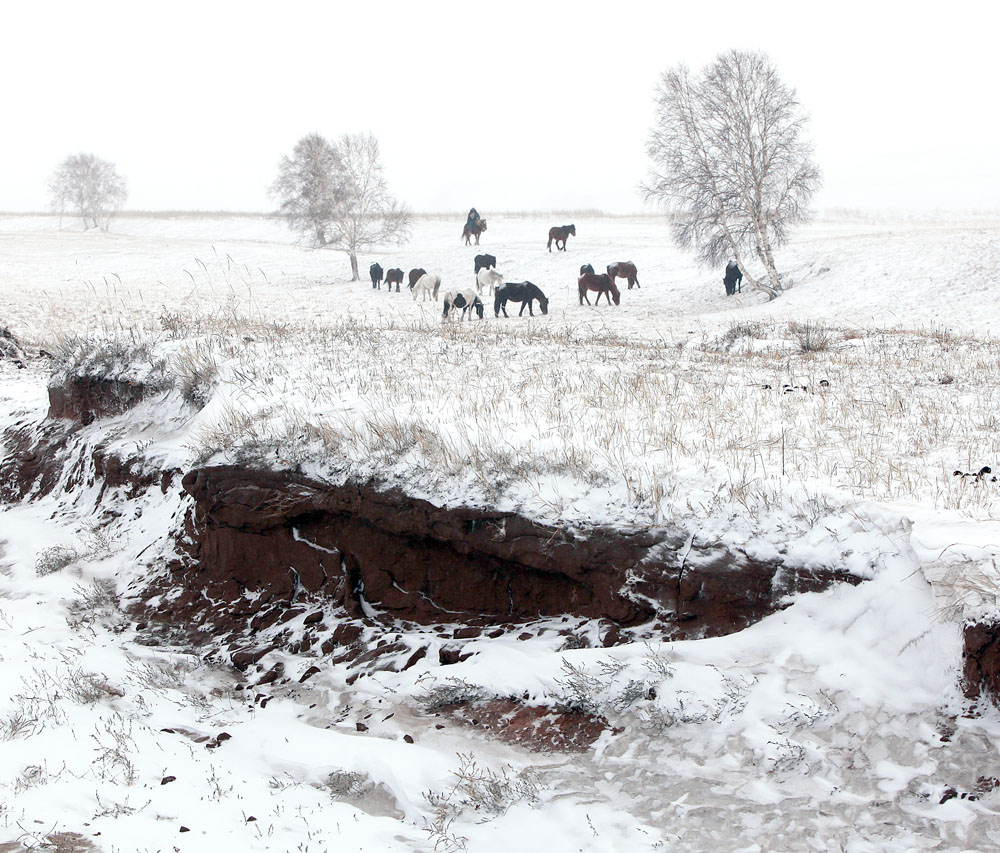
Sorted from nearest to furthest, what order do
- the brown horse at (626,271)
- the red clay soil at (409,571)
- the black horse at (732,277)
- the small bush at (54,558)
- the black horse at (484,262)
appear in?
the red clay soil at (409,571)
the small bush at (54,558)
the black horse at (732,277)
the brown horse at (626,271)
the black horse at (484,262)

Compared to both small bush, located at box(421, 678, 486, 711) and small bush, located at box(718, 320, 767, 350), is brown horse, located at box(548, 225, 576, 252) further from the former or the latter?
small bush, located at box(421, 678, 486, 711)

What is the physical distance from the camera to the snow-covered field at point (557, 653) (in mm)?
3570

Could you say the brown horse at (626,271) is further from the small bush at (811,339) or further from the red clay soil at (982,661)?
the red clay soil at (982,661)

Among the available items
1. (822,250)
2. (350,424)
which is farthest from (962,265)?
(350,424)

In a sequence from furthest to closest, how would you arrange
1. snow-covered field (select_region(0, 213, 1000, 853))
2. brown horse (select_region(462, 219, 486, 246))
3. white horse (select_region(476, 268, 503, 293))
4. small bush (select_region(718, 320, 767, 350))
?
brown horse (select_region(462, 219, 486, 246)) < white horse (select_region(476, 268, 503, 293)) < small bush (select_region(718, 320, 767, 350)) < snow-covered field (select_region(0, 213, 1000, 853))

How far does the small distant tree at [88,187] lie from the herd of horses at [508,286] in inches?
1795

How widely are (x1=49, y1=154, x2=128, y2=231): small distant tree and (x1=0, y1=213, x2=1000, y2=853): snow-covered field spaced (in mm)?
67922

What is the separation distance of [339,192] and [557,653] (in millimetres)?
37024

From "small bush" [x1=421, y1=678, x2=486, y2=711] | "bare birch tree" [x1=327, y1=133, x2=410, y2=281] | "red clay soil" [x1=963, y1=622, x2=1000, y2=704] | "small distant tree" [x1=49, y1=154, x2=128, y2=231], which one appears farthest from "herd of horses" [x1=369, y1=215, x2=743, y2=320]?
"small distant tree" [x1=49, y1=154, x2=128, y2=231]

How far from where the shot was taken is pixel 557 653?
4801 millimetres

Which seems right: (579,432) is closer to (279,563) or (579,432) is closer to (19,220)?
(279,563)

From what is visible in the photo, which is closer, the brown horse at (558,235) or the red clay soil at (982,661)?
the red clay soil at (982,661)

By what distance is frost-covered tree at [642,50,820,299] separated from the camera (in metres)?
27.6

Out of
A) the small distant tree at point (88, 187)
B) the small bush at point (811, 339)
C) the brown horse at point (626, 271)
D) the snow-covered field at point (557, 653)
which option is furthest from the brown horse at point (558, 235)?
the small distant tree at point (88, 187)
